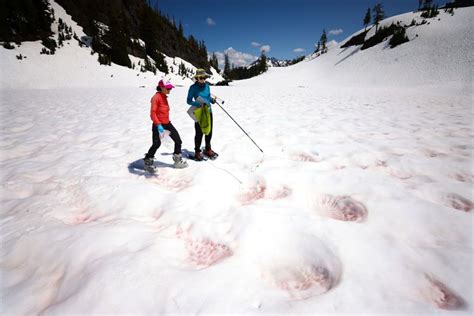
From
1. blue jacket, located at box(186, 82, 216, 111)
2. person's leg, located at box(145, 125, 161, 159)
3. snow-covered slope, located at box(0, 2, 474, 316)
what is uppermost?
blue jacket, located at box(186, 82, 216, 111)

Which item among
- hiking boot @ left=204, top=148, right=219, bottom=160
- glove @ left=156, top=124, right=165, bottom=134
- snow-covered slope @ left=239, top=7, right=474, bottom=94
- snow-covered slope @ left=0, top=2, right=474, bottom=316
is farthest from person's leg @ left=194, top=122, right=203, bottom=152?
snow-covered slope @ left=239, top=7, right=474, bottom=94

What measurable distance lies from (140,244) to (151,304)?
2.84 feet

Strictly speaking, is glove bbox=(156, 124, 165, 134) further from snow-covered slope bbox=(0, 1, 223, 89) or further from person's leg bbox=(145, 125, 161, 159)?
snow-covered slope bbox=(0, 1, 223, 89)

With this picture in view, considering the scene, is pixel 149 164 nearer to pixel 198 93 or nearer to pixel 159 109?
pixel 159 109

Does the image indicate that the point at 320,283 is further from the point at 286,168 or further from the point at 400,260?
the point at 286,168

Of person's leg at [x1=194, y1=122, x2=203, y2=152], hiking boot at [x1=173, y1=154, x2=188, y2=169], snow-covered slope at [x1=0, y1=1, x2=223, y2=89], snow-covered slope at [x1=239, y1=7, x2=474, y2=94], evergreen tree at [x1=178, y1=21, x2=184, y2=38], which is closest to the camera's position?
hiking boot at [x1=173, y1=154, x2=188, y2=169]

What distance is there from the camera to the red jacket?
4648 mm

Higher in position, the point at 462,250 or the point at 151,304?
the point at 462,250

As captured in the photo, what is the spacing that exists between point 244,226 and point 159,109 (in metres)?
3.23

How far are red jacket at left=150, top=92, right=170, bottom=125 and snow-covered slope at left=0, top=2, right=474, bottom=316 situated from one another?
122 centimetres

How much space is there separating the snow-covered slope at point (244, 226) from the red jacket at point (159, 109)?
48.1 inches

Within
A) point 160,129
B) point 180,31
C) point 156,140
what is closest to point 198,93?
point 160,129

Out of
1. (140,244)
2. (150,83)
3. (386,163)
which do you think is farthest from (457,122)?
(150,83)

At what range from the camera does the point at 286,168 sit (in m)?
4.87
